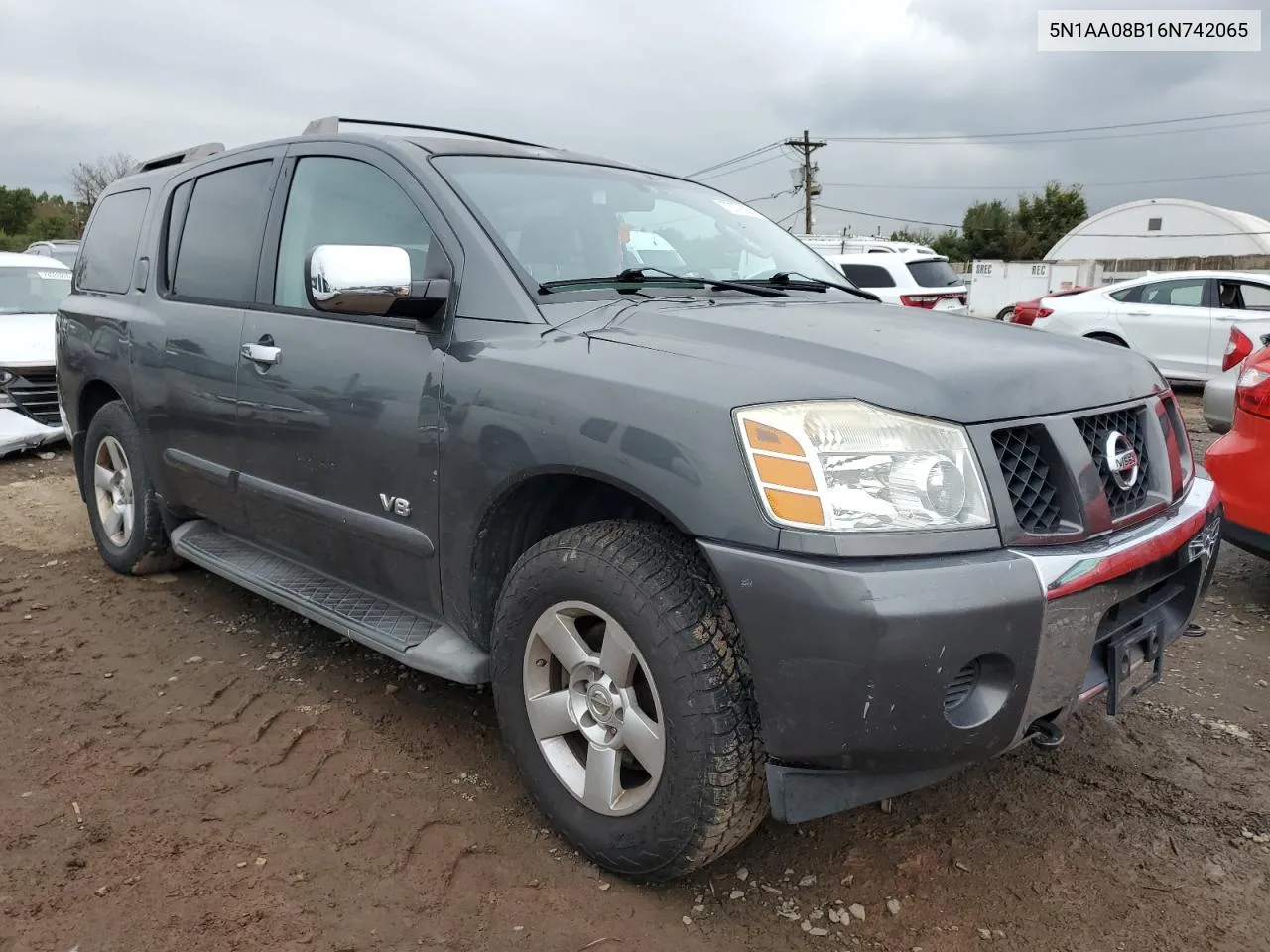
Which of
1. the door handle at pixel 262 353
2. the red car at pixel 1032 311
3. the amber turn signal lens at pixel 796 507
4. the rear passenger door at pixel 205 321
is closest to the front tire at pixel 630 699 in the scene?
the amber turn signal lens at pixel 796 507

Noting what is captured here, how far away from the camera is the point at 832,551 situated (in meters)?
1.80

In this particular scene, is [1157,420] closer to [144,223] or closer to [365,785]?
[365,785]

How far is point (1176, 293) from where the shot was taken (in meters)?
10.8

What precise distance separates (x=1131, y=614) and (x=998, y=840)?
2.26ft

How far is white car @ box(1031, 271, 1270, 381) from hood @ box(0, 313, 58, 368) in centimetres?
947

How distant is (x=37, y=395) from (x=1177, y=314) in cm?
1133

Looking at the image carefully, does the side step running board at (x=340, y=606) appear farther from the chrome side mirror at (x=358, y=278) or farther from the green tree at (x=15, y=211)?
the green tree at (x=15, y=211)

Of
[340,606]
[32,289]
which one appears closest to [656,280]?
[340,606]

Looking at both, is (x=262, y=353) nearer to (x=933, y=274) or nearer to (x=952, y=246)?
(x=933, y=274)

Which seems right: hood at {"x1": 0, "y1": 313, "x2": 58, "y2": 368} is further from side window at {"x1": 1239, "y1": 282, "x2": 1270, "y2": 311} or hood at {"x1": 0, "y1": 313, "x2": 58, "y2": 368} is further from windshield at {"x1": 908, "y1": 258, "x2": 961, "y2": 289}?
side window at {"x1": 1239, "y1": 282, "x2": 1270, "y2": 311}

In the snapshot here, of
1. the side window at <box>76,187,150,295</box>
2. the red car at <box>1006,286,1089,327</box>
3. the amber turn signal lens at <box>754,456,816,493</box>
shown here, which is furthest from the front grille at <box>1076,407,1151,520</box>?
the red car at <box>1006,286,1089,327</box>

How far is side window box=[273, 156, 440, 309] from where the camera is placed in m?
2.80

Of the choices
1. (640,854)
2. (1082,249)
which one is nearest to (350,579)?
(640,854)

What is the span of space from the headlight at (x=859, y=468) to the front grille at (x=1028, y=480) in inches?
A: 3.9
